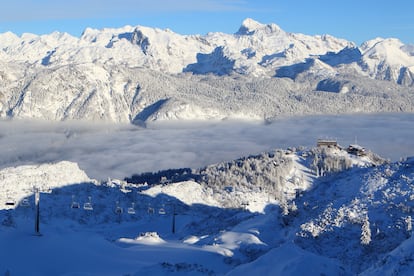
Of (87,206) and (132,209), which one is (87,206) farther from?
(132,209)

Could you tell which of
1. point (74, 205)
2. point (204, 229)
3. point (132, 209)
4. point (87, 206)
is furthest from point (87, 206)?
point (204, 229)

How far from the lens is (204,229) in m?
91.1

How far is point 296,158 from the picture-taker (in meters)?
192

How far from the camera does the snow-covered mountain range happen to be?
49062 millimetres

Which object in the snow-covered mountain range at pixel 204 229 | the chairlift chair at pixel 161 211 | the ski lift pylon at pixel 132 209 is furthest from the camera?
the chairlift chair at pixel 161 211

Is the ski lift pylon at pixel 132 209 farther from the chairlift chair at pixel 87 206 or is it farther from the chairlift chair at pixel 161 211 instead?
the chairlift chair at pixel 87 206

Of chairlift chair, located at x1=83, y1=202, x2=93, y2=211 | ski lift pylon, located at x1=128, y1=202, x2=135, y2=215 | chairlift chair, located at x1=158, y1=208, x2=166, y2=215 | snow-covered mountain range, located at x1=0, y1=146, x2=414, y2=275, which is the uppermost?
snow-covered mountain range, located at x1=0, y1=146, x2=414, y2=275

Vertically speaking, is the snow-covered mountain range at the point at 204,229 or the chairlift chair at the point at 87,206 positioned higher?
the snow-covered mountain range at the point at 204,229

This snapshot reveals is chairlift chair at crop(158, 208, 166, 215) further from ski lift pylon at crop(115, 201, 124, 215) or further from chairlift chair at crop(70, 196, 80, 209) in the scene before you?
chairlift chair at crop(70, 196, 80, 209)

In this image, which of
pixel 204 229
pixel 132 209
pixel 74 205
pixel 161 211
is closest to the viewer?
pixel 204 229

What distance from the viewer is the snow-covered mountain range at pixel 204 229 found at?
49062mm

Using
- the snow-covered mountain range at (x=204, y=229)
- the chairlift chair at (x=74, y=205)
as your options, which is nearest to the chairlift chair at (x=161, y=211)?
the snow-covered mountain range at (x=204, y=229)

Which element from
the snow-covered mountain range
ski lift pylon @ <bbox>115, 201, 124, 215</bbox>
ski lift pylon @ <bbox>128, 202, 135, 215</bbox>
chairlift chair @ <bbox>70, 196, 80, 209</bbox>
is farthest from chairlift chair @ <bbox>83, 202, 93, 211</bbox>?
ski lift pylon @ <bbox>128, 202, 135, 215</bbox>

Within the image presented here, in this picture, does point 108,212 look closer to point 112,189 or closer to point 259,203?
point 112,189
